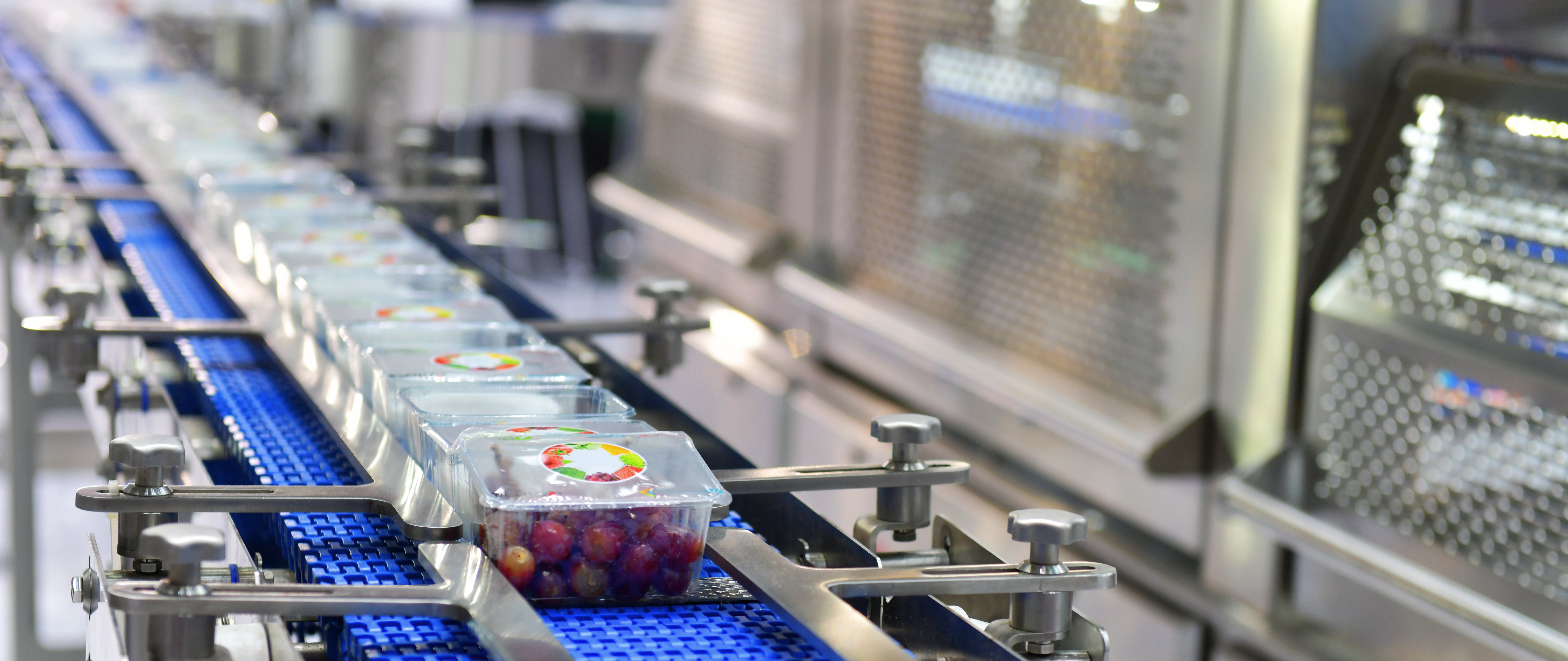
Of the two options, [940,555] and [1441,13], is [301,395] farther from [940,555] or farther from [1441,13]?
[1441,13]

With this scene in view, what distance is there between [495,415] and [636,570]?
0.72 ft

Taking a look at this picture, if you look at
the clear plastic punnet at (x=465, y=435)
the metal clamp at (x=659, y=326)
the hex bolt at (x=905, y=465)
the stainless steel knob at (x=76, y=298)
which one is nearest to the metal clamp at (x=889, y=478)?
the hex bolt at (x=905, y=465)

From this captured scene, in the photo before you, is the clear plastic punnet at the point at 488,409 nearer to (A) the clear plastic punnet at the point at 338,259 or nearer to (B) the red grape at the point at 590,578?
(B) the red grape at the point at 590,578

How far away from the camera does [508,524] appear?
3.34 feet

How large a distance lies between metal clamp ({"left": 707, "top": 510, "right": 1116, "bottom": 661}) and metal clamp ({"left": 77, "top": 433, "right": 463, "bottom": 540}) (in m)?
0.22

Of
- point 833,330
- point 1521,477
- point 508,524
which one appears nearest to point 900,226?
point 833,330

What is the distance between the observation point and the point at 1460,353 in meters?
2.02

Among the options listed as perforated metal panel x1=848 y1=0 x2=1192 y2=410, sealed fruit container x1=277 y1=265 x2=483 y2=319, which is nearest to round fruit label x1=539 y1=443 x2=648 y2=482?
sealed fruit container x1=277 y1=265 x2=483 y2=319

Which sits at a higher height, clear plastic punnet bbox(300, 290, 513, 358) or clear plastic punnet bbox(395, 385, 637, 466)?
clear plastic punnet bbox(300, 290, 513, 358)

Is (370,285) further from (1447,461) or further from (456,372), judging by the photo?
(1447,461)

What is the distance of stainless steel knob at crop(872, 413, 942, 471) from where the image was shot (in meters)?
1.22

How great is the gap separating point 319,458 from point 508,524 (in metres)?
0.42

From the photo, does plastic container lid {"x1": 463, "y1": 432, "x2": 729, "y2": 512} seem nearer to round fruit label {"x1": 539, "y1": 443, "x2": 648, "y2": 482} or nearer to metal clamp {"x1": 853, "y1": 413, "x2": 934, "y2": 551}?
round fruit label {"x1": 539, "y1": 443, "x2": 648, "y2": 482}

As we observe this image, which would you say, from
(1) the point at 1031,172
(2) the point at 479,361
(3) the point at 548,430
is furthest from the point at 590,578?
(1) the point at 1031,172
